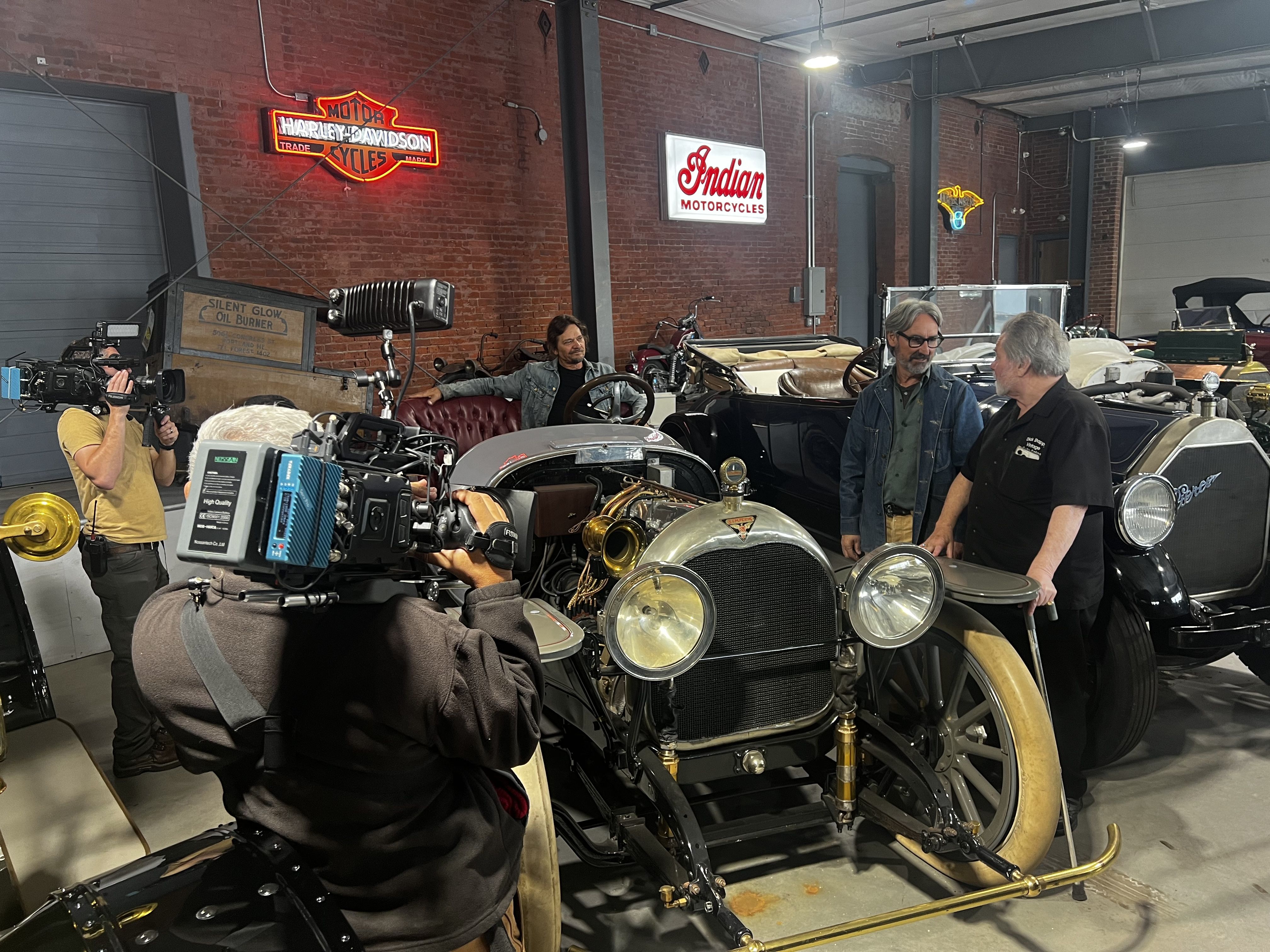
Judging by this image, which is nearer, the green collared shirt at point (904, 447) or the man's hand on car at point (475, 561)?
the man's hand on car at point (475, 561)

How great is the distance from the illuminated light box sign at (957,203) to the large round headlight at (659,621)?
1439 cm

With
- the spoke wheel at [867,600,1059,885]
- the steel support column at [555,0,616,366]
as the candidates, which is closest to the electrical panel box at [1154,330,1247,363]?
the spoke wheel at [867,600,1059,885]

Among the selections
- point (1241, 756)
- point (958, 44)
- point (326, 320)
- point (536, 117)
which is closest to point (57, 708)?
point (326, 320)

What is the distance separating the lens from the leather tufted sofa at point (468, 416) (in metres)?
5.66

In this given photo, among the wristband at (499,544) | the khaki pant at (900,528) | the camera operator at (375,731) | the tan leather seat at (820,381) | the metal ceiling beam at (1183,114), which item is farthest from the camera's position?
the metal ceiling beam at (1183,114)

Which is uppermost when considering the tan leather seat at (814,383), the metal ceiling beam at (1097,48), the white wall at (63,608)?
the metal ceiling beam at (1097,48)

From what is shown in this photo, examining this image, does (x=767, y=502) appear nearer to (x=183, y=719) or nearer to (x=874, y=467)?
(x=874, y=467)

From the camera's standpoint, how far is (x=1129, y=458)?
11.0 feet

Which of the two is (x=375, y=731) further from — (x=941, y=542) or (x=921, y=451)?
(x=921, y=451)

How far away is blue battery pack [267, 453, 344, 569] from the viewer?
1.08 m

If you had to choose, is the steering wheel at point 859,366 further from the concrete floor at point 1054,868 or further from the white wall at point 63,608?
the white wall at point 63,608

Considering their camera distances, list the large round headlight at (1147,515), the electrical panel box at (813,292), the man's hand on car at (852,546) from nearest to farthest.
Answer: the large round headlight at (1147,515) < the man's hand on car at (852,546) < the electrical panel box at (813,292)

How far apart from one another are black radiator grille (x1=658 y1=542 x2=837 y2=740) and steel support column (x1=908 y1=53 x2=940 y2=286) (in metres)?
11.5

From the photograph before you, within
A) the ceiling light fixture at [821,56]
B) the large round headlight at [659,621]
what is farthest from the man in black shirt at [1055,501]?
the ceiling light fixture at [821,56]
